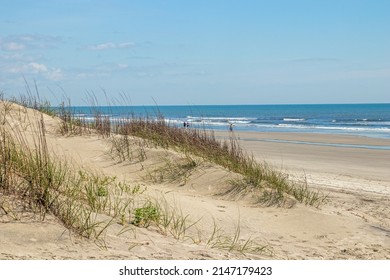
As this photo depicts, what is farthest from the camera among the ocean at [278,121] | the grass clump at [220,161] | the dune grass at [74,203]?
the ocean at [278,121]

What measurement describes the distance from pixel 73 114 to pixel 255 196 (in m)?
6.15

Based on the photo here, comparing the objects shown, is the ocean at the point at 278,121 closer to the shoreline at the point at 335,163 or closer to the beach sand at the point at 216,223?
the beach sand at the point at 216,223

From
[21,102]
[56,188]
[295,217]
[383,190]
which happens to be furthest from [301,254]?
[21,102]

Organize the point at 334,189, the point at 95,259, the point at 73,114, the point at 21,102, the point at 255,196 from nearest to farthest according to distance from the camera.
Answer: the point at 95,259 < the point at 255,196 < the point at 334,189 < the point at 73,114 < the point at 21,102

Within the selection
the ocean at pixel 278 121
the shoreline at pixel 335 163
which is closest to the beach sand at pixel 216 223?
the shoreline at pixel 335 163

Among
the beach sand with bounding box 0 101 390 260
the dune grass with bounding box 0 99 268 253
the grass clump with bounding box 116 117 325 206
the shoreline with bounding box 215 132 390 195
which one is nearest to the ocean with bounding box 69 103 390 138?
the grass clump with bounding box 116 117 325 206

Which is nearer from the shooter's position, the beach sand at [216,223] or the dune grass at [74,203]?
the beach sand at [216,223]

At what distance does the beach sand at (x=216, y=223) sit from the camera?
4.96 metres

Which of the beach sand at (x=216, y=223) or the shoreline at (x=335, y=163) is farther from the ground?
the beach sand at (x=216, y=223)

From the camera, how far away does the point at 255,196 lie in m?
8.41

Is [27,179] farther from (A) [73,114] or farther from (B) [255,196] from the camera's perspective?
(A) [73,114]

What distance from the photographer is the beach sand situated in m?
4.96

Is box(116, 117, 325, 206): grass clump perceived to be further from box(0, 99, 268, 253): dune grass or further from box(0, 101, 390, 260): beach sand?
box(0, 99, 268, 253): dune grass

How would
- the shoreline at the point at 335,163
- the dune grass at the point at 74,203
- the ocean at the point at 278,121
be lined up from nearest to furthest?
the dune grass at the point at 74,203, the shoreline at the point at 335,163, the ocean at the point at 278,121
